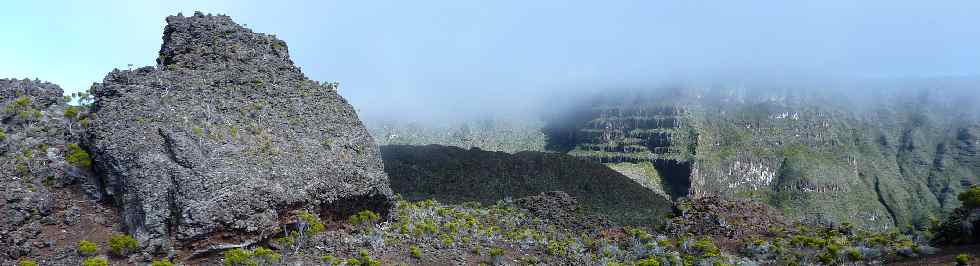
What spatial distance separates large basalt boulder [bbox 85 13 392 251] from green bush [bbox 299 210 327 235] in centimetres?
37

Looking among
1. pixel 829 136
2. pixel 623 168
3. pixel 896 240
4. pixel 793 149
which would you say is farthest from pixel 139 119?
pixel 829 136

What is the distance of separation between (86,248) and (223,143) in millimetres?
5763

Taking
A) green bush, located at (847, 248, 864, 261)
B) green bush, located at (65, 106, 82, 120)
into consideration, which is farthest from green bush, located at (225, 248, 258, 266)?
green bush, located at (847, 248, 864, 261)

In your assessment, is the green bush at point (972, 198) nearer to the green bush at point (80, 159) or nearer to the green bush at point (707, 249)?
the green bush at point (707, 249)

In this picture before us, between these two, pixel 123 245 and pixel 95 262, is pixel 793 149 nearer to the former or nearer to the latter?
pixel 123 245

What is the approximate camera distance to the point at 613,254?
32500 mm

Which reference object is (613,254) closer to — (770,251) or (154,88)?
(770,251)

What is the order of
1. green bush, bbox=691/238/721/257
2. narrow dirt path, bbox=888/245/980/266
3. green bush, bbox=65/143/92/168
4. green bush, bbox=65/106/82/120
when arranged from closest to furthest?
narrow dirt path, bbox=888/245/980/266 < green bush, bbox=65/143/92/168 < green bush, bbox=65/106/82/120 < green bush, bbox=691/238/721/257

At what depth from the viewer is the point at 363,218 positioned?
91.5ft

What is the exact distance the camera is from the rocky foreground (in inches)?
846

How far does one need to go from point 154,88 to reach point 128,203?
5351mm

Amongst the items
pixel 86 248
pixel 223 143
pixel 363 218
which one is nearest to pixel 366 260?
pixel 363 218

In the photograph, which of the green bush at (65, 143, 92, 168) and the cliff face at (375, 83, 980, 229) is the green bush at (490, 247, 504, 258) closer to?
the green bush at (65, 143, 92, 168)

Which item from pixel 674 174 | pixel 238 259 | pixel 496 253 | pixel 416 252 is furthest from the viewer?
pixel 674 174
